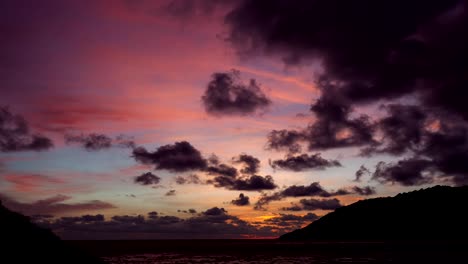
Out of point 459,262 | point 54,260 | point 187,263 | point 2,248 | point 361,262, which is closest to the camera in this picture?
point 2,248

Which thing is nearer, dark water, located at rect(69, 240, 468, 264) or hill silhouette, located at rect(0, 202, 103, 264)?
hill silhouette, located at rect(0, 202, 103, 264)

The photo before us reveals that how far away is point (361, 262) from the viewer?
67.7 meters

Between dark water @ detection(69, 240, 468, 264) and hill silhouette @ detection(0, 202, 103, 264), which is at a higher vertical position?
hill silhouette @ detection(0, 202, 103, 264)

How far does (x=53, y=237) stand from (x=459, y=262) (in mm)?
60453

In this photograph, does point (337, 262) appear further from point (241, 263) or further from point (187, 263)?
point (187, 263)

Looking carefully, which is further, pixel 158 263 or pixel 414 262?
pixel 158 263

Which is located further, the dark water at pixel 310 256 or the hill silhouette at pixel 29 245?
the dark water at pixel 310 256

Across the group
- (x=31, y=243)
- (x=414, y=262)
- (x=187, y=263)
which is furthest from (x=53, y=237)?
(x=414, y=262)

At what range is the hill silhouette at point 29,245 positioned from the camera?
26.8 meters

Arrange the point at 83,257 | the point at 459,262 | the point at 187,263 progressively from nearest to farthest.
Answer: the point at 83,257 < the point at 459,262 < the point at 187,263

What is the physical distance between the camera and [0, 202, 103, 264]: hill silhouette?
2681 cm

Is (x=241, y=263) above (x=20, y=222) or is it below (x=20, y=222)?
below

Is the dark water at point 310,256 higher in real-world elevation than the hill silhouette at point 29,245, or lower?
lower

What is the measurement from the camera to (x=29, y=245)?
28.7 m
